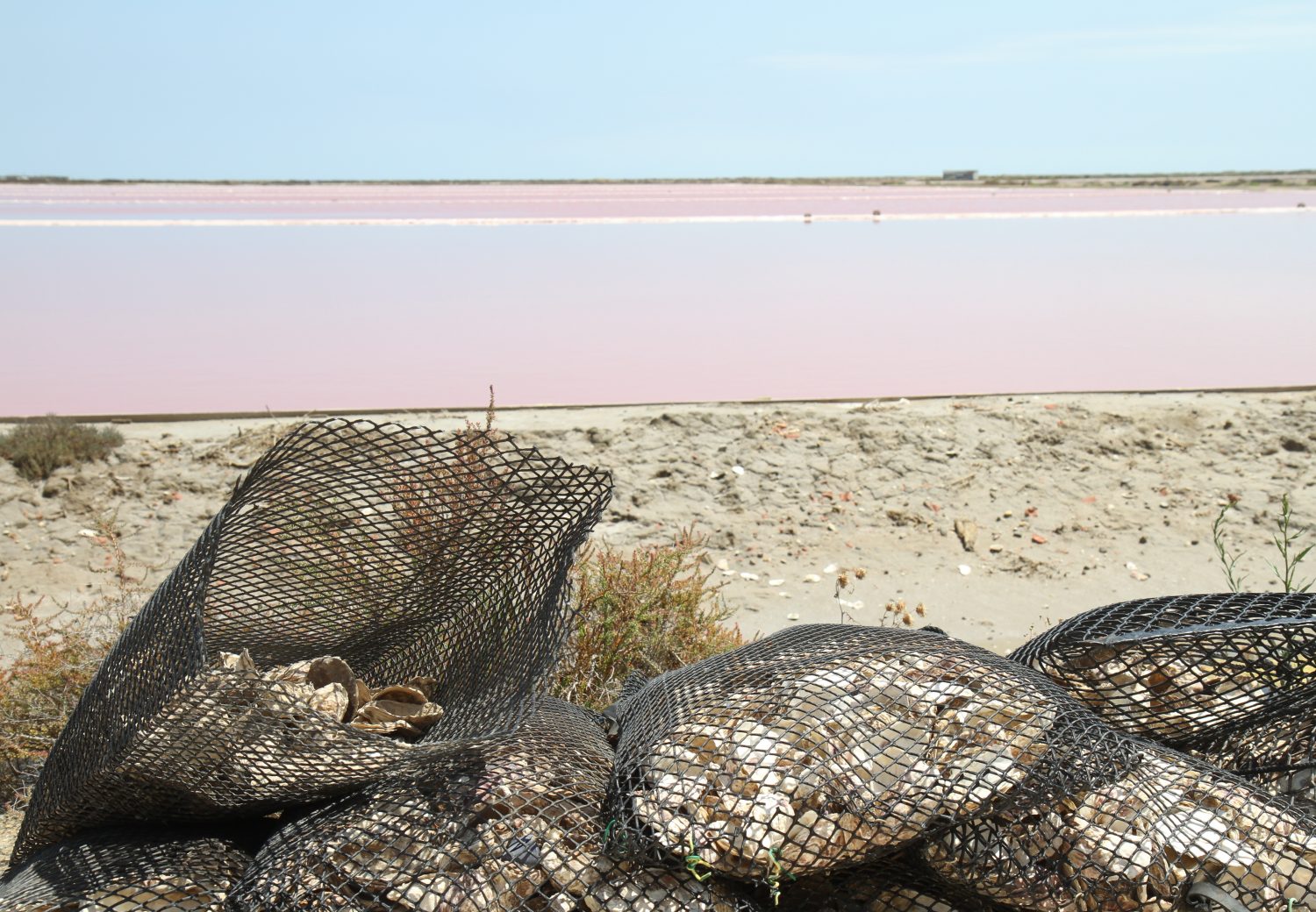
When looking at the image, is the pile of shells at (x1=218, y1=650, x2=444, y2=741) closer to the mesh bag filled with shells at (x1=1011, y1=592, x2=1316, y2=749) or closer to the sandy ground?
the mesh bag filled with shells at (x1=1011, y1=592, x2=1316, y2=749)

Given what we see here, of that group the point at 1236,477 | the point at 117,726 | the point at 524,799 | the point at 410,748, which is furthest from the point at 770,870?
the point at 1236,477

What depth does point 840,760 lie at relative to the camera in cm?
215

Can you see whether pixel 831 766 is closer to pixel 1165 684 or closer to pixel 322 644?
pixel 1165 684

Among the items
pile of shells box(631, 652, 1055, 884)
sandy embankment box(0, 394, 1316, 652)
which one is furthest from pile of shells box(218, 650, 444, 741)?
sandy embankment box(0, 394, 1316, 652)

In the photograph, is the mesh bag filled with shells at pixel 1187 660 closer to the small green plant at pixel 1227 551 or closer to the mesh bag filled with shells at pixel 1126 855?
the mesh bag filled with shells at pixel 1126 855

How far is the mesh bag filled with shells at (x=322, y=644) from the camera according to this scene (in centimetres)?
211

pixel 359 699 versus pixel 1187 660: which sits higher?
pixel 1187 660

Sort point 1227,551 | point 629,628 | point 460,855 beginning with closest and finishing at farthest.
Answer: point 460,855, point 629,628, point 1227,551

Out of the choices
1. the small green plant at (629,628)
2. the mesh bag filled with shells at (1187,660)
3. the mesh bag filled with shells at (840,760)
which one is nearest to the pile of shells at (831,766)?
the mesh bag filled with shells at (840,760)

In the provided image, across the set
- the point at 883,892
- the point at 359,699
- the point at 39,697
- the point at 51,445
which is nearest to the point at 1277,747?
the point at 883,892

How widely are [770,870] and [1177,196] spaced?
1778 inches

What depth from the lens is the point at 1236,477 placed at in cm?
702

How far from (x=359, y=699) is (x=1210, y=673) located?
198cm

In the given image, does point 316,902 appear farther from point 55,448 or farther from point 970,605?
point 55,448
